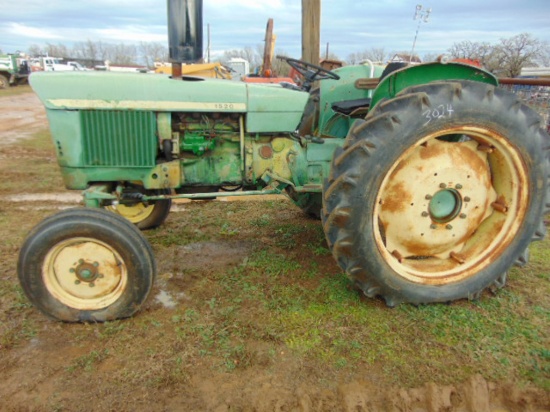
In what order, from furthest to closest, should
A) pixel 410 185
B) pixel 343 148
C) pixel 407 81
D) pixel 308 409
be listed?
pixel 407 81
pixel 410 185
pixel 343 148
pixel 308 409

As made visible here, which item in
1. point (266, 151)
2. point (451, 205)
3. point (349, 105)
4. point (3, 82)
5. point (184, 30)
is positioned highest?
point (184, 30)

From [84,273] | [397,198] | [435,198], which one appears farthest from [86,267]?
[435,198]

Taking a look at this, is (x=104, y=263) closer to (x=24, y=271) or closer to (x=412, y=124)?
(x=24, y=271)

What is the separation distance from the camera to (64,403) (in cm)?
194

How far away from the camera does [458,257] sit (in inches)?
112

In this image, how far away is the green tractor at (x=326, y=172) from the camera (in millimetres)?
2387

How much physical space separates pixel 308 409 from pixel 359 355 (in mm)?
479

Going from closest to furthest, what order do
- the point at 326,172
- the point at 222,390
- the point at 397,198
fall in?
1. the point at 222,390
2. the point at 397,198
3. the point at 326,172

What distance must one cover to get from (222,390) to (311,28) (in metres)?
5.05

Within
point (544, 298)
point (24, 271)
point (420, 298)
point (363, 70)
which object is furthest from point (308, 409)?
point (363, 70)

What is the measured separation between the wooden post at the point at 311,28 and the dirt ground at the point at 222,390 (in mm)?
4707

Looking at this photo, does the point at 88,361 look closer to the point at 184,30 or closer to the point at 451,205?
the point at 184,30

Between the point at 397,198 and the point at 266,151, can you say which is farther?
the point at 266,151

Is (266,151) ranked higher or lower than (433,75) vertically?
lower
